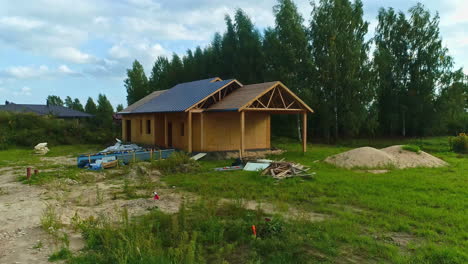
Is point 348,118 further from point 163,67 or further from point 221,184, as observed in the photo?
point 163,67

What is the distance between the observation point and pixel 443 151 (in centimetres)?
2105

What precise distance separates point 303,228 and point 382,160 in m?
9.54

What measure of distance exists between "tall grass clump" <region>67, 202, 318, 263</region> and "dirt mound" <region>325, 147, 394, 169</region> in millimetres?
8301

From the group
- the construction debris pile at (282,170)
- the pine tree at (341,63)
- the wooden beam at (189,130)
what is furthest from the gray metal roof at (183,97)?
the pine tree at (341,63)

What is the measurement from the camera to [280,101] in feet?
64.7

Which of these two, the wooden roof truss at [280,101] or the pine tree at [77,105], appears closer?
the wooden roof truss at [280,101]

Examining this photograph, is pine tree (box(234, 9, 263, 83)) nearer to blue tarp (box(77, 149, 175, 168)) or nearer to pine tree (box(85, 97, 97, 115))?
blue tarp (box(77, 149, 175, 168))

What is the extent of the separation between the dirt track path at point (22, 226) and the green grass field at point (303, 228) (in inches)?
29.2

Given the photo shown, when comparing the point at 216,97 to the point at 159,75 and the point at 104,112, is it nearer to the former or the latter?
the point at 159,75

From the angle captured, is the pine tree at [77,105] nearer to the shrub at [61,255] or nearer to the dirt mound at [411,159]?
the dirt mound at [411,159]

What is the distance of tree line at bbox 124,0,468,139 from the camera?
2614cm

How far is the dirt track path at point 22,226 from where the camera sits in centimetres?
553

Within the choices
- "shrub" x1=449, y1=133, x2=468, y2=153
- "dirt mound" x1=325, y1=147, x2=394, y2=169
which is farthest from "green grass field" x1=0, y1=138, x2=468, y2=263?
"shrub" x1=449, y1=133, x2=468, y2=153

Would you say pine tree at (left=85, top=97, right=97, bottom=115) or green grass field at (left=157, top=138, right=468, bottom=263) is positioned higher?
pine tree at (left=85, top=97, right=97, bottom=115)
